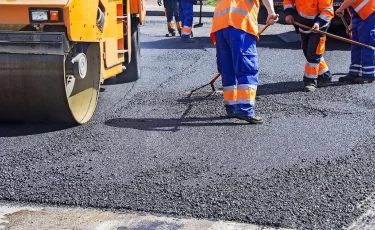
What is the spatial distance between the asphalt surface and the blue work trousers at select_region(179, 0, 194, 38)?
13.2ft

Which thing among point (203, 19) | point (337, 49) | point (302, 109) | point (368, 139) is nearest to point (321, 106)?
point (302, 109)

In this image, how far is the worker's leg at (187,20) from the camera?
11086mm

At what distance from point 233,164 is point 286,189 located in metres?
0.60

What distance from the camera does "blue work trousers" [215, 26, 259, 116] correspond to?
5.62m

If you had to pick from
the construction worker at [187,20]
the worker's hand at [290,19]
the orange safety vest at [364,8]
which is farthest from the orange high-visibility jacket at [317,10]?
the construction worker at [187,20]

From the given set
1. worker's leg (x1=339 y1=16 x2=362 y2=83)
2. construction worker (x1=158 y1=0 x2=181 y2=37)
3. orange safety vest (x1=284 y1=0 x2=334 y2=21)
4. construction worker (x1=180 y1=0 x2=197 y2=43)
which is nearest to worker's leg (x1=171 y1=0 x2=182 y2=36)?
construction worker (x1=158 y1=0 x2=181 y2=37)

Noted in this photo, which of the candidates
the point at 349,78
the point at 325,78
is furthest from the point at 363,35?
the point at 325,78

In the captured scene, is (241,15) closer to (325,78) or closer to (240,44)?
(240,44)

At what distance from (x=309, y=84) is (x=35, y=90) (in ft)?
11.0

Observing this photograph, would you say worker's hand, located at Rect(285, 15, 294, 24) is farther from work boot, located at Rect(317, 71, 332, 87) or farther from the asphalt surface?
work boot, located at Rect(317, 71, 332, 87)

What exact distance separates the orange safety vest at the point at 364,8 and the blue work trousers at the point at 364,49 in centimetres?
5

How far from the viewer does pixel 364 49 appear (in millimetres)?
7391

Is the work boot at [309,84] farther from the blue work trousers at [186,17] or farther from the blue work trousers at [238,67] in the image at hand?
the blue work trousers at [186,17]

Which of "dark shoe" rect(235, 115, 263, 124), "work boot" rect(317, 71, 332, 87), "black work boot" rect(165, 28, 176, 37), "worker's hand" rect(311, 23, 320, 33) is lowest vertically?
"black work boot" rect(165, 28, 176, 37)
